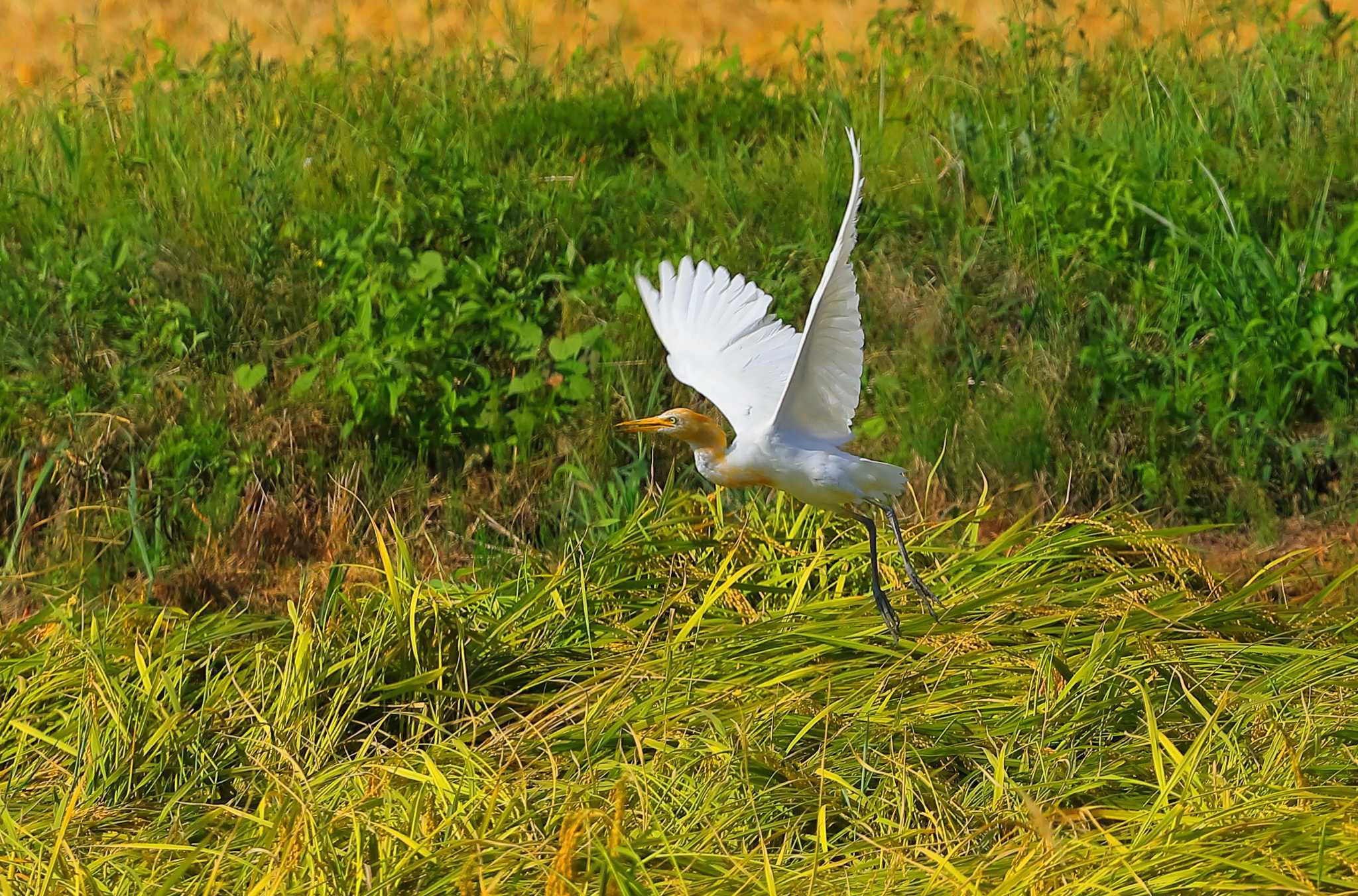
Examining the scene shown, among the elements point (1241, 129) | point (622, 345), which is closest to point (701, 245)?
point (622, 345)

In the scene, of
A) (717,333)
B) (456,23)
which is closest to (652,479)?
(717,333)

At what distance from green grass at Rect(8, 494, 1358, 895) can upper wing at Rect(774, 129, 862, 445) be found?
1.42 ft

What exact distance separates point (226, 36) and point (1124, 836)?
21.2 ft

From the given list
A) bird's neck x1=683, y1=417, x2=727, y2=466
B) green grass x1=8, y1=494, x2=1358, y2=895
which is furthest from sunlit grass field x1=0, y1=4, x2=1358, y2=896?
bird's neck x1=683, y1=417, x2=727, y2=466

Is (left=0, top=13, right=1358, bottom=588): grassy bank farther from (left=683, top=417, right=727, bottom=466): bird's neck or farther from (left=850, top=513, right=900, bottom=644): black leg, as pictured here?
(left=850, top=513, right=900, bottom=644): black leg

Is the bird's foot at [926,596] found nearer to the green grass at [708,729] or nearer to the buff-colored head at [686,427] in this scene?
the green grass at [708,729]

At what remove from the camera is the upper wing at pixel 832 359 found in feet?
12.3

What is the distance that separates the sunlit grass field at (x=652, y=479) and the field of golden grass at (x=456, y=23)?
0.25 meters

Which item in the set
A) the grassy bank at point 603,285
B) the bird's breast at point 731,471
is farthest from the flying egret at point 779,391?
the grassy bank at point 603,285

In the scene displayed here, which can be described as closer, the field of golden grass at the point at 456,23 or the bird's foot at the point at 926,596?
the bird's foot at the point at 926,596

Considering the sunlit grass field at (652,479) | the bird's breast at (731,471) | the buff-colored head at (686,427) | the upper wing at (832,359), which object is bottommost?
the sunlit grass field at (652,479)

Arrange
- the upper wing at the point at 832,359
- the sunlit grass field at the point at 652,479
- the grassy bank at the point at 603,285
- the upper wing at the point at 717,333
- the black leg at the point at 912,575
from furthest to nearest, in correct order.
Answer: the grassy bank at the point at 603,285 < the upper wing at the point at 717,333 < the black leg at the point at 912,575 < the upper wing at the point at 832,359 < the sunlit grass field at the point at 652,479

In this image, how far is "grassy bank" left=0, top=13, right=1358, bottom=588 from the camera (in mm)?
5660

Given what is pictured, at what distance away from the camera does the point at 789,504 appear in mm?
5133
